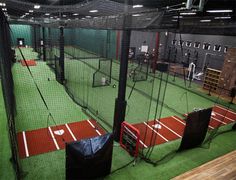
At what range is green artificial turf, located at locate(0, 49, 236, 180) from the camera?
443cm

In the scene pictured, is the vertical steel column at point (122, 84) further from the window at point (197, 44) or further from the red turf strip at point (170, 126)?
the window at point (197, 44)

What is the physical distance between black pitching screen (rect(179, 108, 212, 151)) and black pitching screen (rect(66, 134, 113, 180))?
7.16 ft

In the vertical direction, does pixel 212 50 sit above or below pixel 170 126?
above

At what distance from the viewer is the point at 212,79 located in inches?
429

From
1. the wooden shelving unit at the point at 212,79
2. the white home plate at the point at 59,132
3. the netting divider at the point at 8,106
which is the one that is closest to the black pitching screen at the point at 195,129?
the white home plate at the point at 59,132

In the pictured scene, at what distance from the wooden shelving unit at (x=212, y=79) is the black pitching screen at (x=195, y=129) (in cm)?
603

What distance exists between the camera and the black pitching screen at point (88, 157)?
143 inches

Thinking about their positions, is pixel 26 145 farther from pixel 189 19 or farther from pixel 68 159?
pixel 189 19

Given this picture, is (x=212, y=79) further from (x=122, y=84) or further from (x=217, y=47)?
(x=122, y=84)

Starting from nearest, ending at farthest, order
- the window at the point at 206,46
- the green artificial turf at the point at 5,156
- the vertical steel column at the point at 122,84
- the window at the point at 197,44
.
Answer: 1. the green artificial turf at the point at 5,156
2. the vertical steel column at the point at 122,84
3. the window at the point at 206,46
4. the window at the point at 197,44

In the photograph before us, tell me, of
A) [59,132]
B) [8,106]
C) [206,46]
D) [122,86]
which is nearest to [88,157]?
[8,106]

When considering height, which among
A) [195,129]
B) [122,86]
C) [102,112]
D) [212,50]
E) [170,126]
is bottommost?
[170,126]

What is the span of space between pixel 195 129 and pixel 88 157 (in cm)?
297

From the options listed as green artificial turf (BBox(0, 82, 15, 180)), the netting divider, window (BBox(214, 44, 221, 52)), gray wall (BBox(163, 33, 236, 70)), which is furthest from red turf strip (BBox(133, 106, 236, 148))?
window (BBox(214, 44, 221, 52))
